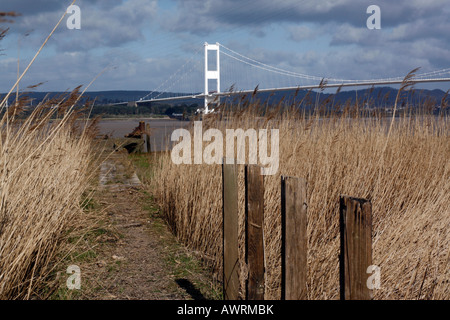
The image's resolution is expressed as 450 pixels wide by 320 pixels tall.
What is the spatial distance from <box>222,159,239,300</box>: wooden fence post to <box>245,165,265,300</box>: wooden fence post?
0.27 meters

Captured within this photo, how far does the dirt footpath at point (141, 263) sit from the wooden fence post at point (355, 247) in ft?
5.71

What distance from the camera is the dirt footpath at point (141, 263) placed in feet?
10.5

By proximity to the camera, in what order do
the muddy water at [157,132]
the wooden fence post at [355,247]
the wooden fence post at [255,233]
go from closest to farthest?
the wooden fence post at [355,247] → the wooden fence post at [255,233] → the muddy water at [157,132]

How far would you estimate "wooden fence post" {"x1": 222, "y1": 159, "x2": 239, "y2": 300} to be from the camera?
2.63 metres

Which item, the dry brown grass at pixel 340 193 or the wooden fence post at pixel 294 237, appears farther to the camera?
the dry brown grass at pixel 340 193

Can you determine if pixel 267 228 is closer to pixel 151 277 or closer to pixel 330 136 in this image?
pixel 151 277
